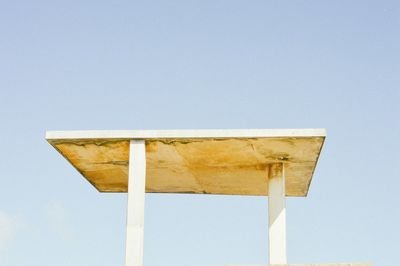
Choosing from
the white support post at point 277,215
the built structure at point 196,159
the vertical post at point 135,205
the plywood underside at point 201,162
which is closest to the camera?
the vertical post at point 135,205

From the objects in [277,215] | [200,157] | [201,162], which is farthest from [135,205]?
[277,215]

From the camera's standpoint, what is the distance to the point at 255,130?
48.2 feet

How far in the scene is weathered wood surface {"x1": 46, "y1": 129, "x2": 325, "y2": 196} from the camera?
14836 mm

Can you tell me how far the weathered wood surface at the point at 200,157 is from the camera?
14836 millimetres

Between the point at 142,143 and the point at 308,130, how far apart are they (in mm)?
3416

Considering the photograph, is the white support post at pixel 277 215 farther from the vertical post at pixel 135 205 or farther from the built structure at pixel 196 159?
the vertical post at pixel 135 205

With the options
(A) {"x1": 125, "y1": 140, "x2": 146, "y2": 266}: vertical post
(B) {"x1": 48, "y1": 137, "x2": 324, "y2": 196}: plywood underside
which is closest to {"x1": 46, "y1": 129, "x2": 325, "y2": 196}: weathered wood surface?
(B) {"x1": 48, "y1": 137, "x2": 324, "y2": 196}: plywood underside

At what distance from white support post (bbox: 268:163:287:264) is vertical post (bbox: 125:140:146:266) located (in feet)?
9.22

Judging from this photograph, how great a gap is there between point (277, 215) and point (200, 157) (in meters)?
2.09

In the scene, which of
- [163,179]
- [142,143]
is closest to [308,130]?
[142,143]

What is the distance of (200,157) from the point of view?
16078mm

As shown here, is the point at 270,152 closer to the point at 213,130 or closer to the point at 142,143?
the point at 213,130

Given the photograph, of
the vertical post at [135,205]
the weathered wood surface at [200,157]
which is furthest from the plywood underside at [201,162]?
the vertical post at [135,205]

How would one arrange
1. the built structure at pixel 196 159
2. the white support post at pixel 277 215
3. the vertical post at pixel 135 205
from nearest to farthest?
the vertical post at pixel 135 205 → the built structure at pixel 196 159 → the white support post at pixel 277 215
